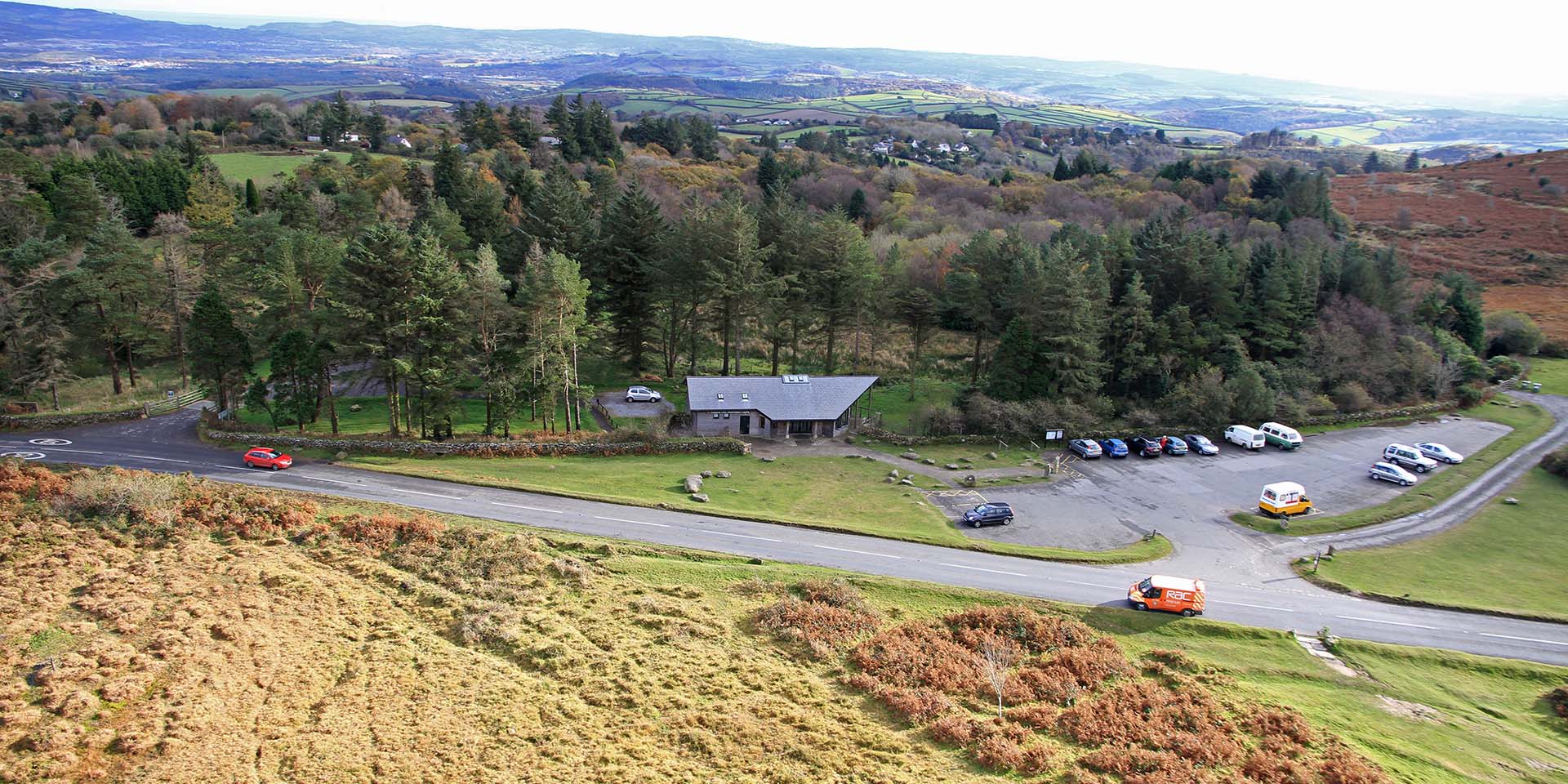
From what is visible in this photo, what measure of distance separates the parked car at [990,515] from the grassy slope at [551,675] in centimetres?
760

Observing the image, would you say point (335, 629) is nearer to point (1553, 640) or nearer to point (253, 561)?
point (253, 561)

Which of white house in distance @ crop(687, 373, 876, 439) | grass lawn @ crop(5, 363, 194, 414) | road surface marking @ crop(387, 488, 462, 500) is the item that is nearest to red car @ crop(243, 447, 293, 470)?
road surface marking @ crop(387, 488, 462, 500)

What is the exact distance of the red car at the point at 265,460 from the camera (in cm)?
3778

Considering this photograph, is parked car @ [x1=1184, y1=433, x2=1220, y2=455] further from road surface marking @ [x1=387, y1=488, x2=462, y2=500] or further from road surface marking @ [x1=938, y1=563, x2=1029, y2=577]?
road surface marking @ [x1=387, y1=488, x2=462, y2=500]

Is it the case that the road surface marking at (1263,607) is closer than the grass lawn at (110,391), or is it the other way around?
the road surface marking at (1263,607)

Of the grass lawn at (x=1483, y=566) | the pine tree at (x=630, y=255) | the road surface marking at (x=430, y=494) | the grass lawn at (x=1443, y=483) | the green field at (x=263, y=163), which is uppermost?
the green field at (x=263, y=163)

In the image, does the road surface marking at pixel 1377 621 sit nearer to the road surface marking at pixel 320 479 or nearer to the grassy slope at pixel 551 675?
the grassy slope at pixel 551 675

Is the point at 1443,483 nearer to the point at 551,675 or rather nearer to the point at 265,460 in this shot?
the point at 551,675

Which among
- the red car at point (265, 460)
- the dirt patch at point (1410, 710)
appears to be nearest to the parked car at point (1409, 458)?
the dirt patch at point (1410, 710)

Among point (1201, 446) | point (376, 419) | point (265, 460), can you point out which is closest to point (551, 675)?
point (265, 460)

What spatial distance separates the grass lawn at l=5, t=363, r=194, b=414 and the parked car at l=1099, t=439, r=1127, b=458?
57.5 m

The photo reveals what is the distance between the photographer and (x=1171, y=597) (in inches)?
1106

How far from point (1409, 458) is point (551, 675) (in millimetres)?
48774

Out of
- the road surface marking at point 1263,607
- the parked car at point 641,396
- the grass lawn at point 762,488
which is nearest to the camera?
the road surface marking at point 1263,607
